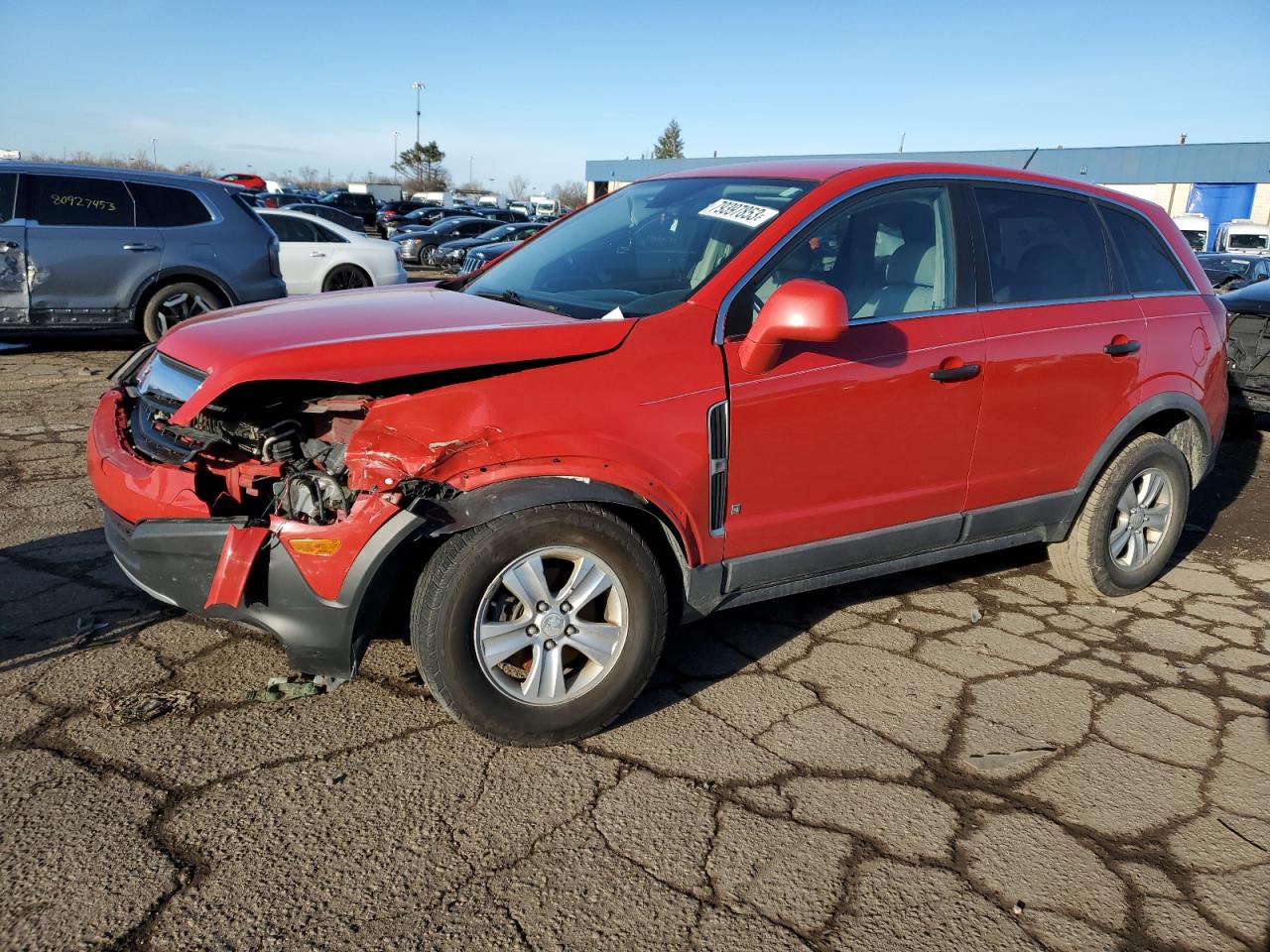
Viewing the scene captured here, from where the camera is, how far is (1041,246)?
3.91 m

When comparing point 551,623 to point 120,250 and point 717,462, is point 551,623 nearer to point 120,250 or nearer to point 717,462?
point 717,462

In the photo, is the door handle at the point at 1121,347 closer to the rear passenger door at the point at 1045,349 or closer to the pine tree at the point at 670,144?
the rear passenger door at the point at 1045,349

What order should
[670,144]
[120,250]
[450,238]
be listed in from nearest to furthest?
1. [120,250]
2. [450,238]
3. [670,144]

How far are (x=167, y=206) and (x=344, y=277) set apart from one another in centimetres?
351

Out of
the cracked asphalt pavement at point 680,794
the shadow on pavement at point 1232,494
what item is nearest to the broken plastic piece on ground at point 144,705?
the cracked asphalt pavement at point 680,794

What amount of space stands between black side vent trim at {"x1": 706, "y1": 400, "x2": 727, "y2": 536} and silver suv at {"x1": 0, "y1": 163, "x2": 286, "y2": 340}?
7.26 m

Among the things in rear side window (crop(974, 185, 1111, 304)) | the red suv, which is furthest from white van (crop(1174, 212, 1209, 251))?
the red suv

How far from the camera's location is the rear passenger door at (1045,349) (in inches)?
144

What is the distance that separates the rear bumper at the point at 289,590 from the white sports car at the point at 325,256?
31.5 ft

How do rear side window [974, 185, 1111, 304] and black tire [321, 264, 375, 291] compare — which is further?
black tire [321, 264, 375, 291]

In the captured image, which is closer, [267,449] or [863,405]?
[267,449]

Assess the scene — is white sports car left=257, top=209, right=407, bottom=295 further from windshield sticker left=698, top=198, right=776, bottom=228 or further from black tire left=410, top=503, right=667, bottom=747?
black tire left=410, top=503, right=667, bottom=747

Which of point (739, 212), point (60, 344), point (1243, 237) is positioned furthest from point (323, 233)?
point (1243, 237)

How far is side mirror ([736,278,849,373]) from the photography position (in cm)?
279
